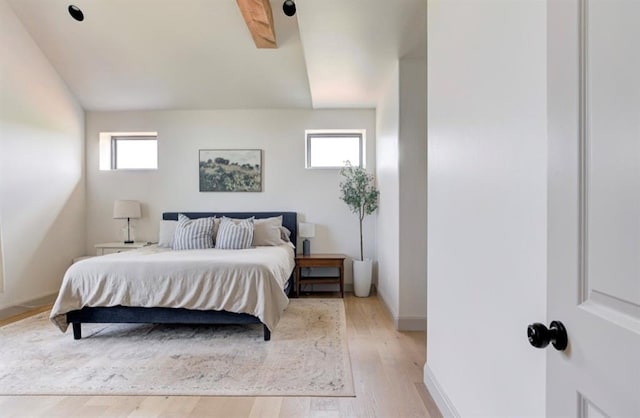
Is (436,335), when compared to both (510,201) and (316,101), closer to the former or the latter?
(510,201)

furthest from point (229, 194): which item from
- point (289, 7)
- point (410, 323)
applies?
point (410, 323)

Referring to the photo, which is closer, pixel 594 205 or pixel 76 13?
pixel 594 205

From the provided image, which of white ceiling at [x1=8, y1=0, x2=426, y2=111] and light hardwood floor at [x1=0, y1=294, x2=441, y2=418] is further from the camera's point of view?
white ceiling at [x1=8, y1=0, x2=426, y2=111]

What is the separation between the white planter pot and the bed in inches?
68.5

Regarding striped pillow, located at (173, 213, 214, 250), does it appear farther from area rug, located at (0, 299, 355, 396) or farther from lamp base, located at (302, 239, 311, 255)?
lamp base, located at (302, 239, 311, 255)

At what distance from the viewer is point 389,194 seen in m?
3.95

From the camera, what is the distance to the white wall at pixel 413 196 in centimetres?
335

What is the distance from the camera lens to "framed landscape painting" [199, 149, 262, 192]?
16.6ft

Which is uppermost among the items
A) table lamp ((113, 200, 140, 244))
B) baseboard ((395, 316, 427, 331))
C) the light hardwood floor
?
table lamp ((113, 200, 140, 244))

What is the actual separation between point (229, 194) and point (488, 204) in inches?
165

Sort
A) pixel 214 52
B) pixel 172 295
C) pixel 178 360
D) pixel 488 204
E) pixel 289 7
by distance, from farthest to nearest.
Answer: pixel 214 52
pixel 289 7
pixel 172 295
pixel 178 360
pixel 488 204

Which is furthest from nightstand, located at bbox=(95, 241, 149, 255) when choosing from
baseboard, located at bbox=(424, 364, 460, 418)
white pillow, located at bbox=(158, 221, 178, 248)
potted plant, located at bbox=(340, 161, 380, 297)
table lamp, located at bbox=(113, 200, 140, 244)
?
baseboard, located at bbox=(424, 364, 460, 418)

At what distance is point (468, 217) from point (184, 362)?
2267 mm

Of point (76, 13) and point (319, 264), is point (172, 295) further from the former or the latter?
point (76, 13)
